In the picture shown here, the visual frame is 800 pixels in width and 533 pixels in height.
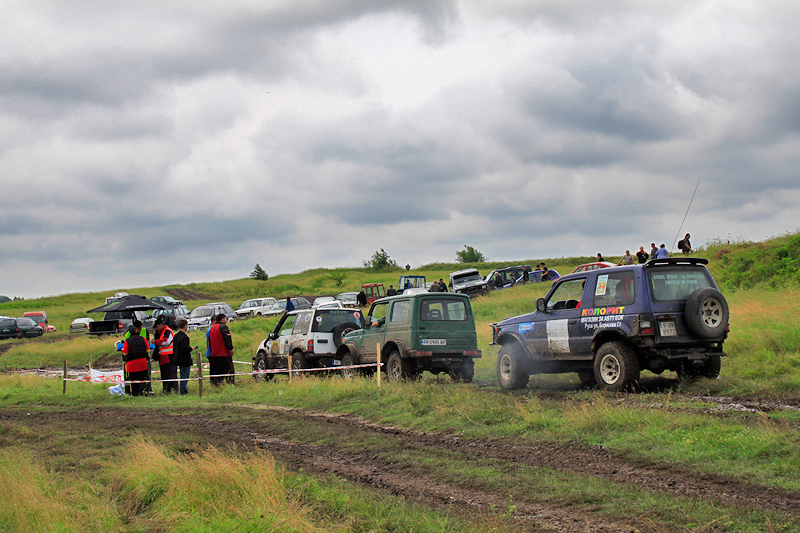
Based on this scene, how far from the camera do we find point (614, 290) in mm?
11102

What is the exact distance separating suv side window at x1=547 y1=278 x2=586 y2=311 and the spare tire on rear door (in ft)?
6.24

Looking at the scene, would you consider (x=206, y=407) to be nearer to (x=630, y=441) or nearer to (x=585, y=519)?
(x=630, y=441)

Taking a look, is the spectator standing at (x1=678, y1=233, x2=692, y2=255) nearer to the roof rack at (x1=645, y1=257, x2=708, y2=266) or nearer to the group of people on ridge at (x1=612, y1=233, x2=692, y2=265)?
the group of people on ridge at (x1=612, y1=233, x2=692, y2=265)

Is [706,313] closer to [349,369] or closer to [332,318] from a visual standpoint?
[349,369]

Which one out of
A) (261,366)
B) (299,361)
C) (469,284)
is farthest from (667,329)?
(469,284)

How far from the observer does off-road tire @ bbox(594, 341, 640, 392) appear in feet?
34.6

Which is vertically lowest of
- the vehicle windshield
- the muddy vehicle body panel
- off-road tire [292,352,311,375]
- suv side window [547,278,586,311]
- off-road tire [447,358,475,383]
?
off-road tire [447,358,475,383]

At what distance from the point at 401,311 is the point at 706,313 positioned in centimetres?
633

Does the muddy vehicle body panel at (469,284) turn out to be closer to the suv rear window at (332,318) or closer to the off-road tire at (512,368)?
the suv rear window at (332,318)

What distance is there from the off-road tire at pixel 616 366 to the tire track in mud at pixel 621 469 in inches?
128

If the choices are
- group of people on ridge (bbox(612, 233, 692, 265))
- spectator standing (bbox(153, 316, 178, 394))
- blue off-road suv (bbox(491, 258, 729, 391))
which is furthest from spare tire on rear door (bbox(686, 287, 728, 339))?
group of people on ridge (bbox(612, 233, 692, 265))

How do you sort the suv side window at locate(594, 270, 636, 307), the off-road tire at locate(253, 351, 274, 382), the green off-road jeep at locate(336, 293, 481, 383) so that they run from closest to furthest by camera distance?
the suv side window at locate(594, 270, 636, 307)
the green off-road jeep at locate(336, 293, 481, 383)
the off-road tire at locate(253, 351, 274, 382)

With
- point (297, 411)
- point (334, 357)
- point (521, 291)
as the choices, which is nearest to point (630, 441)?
point (297, 411)

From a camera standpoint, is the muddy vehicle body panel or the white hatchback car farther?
the white hatchback car
